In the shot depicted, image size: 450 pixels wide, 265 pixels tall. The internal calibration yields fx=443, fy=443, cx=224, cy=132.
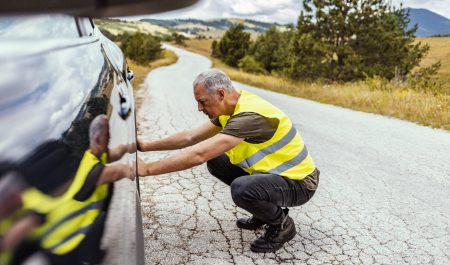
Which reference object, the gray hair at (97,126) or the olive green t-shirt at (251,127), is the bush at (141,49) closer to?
the olive green t-shirt at (251,127)

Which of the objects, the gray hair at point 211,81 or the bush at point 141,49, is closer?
the gray hair at point 211,81

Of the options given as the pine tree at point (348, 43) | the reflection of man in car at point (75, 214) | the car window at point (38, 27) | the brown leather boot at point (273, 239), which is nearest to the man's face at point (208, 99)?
the brown leather boot at point (273, 239)

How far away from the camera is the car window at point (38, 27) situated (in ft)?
3.37

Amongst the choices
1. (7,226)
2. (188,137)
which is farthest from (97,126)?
(188,137)

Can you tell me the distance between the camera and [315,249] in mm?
2668

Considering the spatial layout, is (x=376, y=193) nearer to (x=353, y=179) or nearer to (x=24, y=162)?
(x=353, y=179)

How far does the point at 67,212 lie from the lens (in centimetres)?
77

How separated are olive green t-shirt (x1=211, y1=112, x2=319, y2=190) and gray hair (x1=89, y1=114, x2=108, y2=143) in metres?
1.23

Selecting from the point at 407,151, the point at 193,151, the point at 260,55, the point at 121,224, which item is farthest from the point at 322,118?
the point at 260,55

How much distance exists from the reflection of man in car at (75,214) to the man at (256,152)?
114 cm

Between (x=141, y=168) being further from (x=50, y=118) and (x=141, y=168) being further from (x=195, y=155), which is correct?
(x=50, y=118)

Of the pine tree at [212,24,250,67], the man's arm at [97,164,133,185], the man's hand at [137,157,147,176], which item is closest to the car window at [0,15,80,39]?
the man's arm at [97,164,133,185]

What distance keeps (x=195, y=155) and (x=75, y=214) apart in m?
1.40

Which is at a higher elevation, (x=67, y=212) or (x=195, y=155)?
(x=67, y=212)
